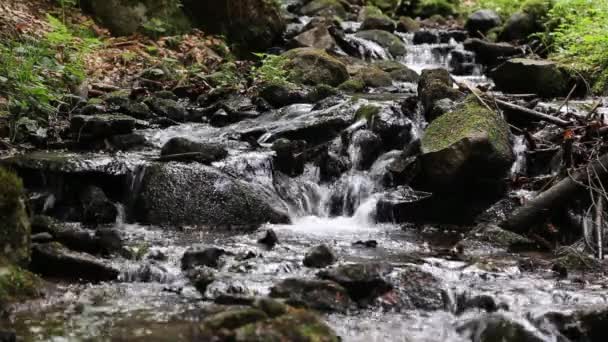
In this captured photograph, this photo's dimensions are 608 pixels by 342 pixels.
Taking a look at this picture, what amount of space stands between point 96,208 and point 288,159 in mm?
2527

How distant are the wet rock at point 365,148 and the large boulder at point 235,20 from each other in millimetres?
6936

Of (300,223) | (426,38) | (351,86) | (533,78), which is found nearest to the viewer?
(300,223)

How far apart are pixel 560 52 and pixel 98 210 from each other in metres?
10.6

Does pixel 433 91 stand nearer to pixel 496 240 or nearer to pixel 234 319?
pixel 496 240

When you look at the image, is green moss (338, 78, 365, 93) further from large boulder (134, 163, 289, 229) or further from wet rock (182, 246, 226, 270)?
wet rock (182, 246, 226, 270)

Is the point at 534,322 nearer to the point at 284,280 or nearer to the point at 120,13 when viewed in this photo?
the point at 284,280

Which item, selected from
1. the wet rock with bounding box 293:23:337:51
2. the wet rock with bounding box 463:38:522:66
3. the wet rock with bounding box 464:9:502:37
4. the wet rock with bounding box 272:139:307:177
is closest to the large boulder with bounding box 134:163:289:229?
the wet rock with bounding box 272:139:307:177

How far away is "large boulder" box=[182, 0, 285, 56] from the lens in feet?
48.1

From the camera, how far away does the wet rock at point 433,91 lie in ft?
30.7

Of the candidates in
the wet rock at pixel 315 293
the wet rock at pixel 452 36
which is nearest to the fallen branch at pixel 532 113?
the wet rock at pixel 315 293

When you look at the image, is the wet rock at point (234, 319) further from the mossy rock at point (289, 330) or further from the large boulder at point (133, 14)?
the large boulder at point (133, 14)

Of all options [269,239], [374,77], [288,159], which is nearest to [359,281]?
[269,239]

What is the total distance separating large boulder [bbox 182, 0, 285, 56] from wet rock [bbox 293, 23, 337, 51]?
861 millimetres

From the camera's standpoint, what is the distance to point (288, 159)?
26.7 feet
